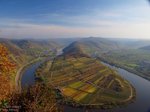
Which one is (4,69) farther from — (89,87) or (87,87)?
(89,87)

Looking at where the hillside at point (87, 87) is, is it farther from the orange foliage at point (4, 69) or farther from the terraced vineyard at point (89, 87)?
the orange foliage at point (4, 69)

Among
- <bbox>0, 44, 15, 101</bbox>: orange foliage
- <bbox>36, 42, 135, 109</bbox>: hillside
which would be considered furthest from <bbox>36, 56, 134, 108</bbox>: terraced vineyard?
<bbox>0, 44, 15, 101</bbox>: orange foliage

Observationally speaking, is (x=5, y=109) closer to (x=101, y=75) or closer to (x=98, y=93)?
(x=98, y=93)

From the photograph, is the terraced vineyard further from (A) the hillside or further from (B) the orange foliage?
(B) the orange foliage

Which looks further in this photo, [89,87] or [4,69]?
[89,87]

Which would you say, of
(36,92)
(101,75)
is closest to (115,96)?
(101,75)

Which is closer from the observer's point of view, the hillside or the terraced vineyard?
the hillside

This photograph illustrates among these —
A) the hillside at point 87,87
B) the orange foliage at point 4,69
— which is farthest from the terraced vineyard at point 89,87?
the orange foliage at point 4,69

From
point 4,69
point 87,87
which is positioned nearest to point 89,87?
point 87,87
